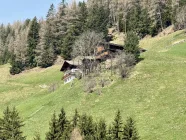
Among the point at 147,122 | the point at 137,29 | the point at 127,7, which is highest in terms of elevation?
the point at 127,7

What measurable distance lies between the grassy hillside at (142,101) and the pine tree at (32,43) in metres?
34.8

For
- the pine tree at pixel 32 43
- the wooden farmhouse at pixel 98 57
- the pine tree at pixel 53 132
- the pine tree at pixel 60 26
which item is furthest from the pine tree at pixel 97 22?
the pine tree at pixel 53 132

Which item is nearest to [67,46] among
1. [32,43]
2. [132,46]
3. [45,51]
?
[45,51]

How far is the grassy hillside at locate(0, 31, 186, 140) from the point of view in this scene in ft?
153

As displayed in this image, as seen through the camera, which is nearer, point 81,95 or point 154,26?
point 81,95

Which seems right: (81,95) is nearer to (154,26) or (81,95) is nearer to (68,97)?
(68,97)

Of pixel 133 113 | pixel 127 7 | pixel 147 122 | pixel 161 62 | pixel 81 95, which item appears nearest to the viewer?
pixel 147 122

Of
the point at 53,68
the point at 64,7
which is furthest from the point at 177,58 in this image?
the point at 64,7

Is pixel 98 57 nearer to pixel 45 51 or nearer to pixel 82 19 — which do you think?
pixel 45 51

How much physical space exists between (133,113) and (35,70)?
6512 cm

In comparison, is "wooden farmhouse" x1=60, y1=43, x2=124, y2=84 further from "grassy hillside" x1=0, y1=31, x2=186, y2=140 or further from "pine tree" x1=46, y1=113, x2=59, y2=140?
"pine tree" x1=46, y1=113, x2=59, y2=140

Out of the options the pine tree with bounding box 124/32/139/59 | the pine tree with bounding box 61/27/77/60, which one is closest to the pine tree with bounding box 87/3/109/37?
the pine tree with bounding box 61/27/77/60

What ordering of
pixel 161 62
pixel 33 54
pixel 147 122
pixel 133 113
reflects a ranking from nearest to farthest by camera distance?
pixel 147 122
pixel 133 113
pixel 161 62
pixel 33 54

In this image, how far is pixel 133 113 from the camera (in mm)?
51844
